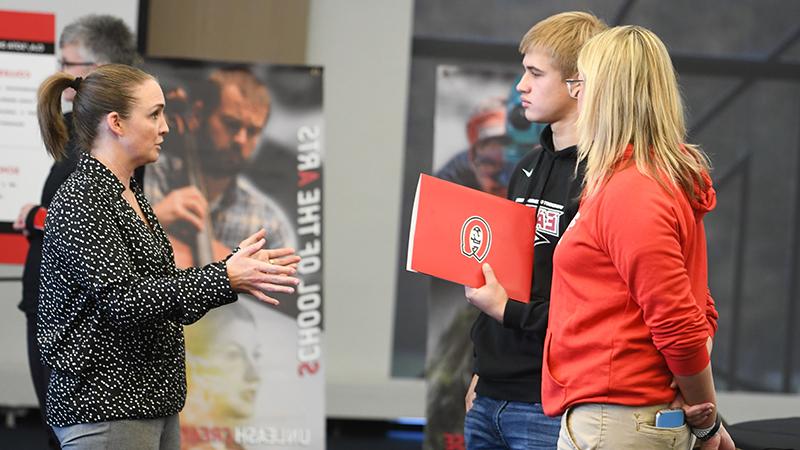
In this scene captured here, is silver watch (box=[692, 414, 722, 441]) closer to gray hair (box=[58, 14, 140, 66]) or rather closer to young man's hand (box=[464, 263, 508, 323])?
young man's hand (box=[464, 263, 508, 323])

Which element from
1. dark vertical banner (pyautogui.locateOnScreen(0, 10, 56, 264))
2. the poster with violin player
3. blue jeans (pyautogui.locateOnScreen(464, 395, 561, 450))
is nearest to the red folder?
blue jeans (pyautogui.locateOnScreen(464, 395, 561, 450))

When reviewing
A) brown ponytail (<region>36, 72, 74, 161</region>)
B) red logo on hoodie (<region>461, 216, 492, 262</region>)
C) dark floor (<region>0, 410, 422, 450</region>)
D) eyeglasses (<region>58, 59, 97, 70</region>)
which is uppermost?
eyeglasses (<region>58, 59, 97, 70</region>)

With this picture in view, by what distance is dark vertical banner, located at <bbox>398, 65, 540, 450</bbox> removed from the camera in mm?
3910

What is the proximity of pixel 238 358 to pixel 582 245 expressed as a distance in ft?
7.79

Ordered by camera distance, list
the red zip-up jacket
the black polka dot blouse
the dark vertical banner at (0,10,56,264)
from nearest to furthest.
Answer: the red zip-up jacket < the black polka dot blouse < the dark vertical banner at (0,10,56,264)

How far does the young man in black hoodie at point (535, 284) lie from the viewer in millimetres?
1928

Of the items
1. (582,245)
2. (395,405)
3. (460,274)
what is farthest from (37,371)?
(395,405)

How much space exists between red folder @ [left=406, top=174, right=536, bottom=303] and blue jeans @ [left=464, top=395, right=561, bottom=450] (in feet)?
0.75

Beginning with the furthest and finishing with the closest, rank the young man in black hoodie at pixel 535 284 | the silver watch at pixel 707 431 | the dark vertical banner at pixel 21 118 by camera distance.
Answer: the dark vertical banner at pixel 21 118 → the young man in black hoodie at pixel 535 284 → the silver watch at pixel 707 431

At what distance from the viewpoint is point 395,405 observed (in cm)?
538

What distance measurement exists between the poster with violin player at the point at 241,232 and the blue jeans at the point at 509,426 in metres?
1.75

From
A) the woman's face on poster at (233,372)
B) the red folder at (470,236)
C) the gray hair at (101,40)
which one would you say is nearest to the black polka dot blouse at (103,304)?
the red folder at (470,236)

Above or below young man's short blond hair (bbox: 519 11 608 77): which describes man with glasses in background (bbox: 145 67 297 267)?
below

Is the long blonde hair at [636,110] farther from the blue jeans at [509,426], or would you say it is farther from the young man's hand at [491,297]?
the blue jeans at [509,426]
